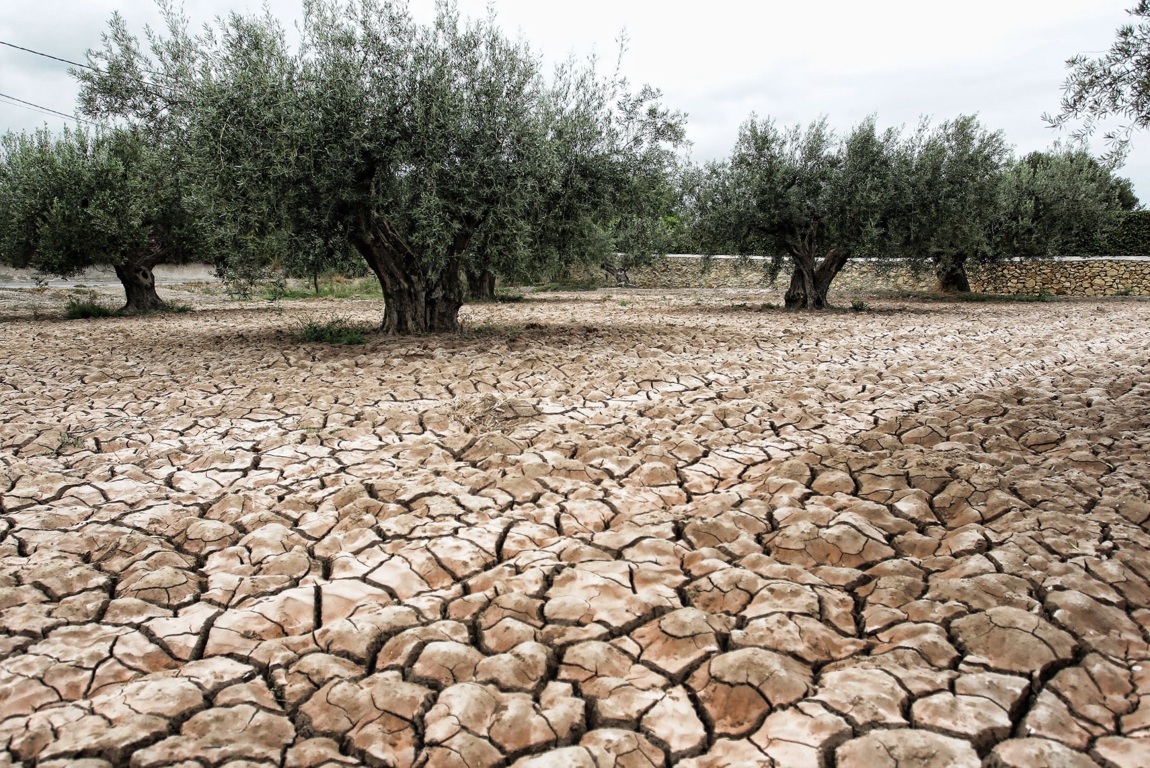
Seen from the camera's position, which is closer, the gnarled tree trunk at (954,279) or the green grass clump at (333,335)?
the green grass clump at (333,335)

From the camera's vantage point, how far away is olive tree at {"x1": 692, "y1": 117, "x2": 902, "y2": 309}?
1366 cm

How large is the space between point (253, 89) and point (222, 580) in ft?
21.7

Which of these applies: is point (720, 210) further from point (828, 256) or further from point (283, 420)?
point (283, 420)

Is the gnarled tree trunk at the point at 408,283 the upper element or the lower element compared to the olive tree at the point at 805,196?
lower

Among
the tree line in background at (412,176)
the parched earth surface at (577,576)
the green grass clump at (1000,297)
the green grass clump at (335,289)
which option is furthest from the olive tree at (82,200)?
the green grass clump at (1000,297)

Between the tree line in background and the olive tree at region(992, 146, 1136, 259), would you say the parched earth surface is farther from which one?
the olive tree at region(992, 146, 1136, 259)

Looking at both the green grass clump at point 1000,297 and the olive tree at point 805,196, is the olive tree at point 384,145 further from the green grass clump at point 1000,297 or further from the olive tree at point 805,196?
the green grass clump at point 1000,297

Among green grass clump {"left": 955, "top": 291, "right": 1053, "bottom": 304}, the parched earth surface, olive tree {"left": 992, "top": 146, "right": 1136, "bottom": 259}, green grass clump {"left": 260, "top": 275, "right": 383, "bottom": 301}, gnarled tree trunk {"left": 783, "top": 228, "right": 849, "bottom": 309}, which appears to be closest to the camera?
the parched earth surface

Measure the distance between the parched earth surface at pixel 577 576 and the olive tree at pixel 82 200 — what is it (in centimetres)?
788

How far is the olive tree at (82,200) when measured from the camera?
39.8 feet

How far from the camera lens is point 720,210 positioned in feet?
46.8

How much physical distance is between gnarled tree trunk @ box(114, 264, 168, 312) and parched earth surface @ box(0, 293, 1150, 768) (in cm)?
953

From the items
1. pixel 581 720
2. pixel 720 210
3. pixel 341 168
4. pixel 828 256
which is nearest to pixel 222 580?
pixel 581 720

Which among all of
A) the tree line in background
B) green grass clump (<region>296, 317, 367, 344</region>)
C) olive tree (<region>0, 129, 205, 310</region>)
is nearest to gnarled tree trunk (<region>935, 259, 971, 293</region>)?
the tree line in background
